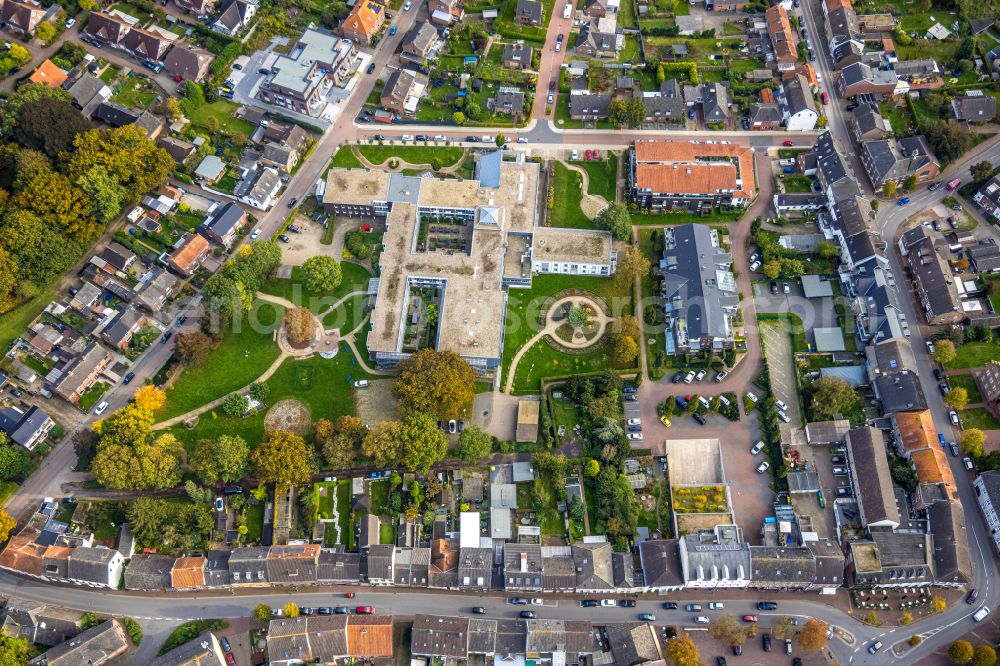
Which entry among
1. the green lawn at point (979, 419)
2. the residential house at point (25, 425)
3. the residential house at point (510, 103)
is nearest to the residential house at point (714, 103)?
the residential house at point (510, 103)

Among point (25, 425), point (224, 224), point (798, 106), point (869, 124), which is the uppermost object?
point (798, 106)

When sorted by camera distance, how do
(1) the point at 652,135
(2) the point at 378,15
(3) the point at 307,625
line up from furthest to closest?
1. (2) the point at 378,15
2. (1) the point at 652,135
3. (3) the point at 307,625

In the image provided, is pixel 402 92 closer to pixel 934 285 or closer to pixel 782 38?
pixel 782 38

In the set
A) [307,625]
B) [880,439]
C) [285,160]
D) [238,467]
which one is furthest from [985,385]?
[285,160]

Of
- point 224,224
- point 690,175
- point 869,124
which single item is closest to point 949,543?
point 690,175

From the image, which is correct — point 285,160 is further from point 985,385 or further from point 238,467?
point 985,385

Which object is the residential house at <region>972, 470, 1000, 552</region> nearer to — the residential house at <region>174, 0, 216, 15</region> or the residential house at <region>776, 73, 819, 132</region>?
the residential house at <region>776, 73, 819, 132</region>
